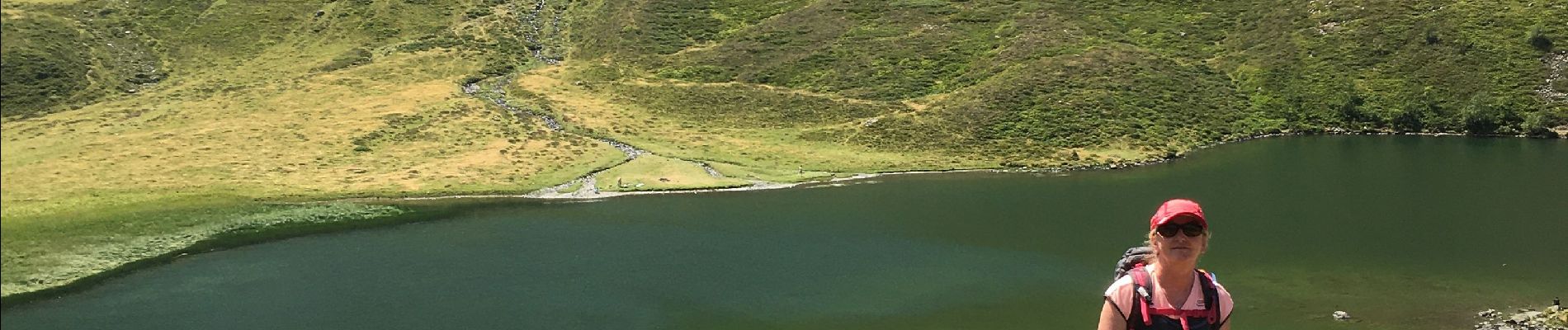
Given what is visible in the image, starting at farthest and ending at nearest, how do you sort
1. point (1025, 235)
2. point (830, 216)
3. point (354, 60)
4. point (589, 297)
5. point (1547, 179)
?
point (354, 60)
point (1547, 179)
point (830, 216)
point (1025, 235)
point (589, 297)

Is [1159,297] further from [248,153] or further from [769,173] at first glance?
[248,153]

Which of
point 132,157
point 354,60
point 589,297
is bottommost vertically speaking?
point 589,297

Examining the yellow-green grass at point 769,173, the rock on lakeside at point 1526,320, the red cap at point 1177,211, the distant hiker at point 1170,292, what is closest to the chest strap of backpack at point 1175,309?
the distant hiker at point 1170,292

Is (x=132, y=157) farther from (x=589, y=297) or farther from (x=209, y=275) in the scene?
(x=589, y=297)

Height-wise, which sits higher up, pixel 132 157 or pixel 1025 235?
pixel 132 157

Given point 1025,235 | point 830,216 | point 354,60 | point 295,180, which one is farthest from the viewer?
point 354,60

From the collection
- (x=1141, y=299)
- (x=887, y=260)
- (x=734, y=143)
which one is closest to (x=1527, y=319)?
(x=887, y=260)

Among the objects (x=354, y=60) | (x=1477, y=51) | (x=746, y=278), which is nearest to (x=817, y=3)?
(x=354, y=60)

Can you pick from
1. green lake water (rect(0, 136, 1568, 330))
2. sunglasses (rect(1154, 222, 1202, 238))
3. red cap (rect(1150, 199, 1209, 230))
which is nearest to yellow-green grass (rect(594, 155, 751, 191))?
green lake water (rect(0, 136, 1568, 330))

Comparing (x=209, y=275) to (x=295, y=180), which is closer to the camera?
(x=209, y=275)
